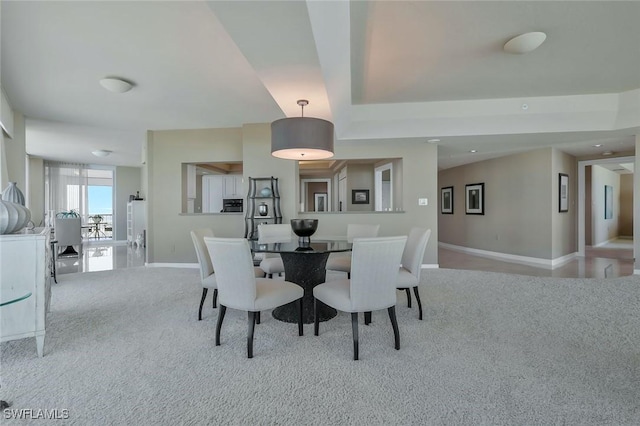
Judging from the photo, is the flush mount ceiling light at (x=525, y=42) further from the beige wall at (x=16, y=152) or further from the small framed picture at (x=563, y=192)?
the beige wall at (x=16, y=152)

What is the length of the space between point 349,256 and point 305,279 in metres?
1.12

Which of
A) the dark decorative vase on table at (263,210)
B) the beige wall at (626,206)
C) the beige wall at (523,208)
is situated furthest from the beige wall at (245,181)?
the beige wall at (626,206)

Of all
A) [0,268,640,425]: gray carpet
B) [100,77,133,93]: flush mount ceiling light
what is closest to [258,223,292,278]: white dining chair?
[0,268,640,425]: gray carpet

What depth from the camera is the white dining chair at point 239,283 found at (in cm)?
215

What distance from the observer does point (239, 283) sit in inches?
87.0

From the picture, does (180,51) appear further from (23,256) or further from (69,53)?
(23,256)

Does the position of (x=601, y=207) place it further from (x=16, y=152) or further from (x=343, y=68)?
(x=16, y=152)

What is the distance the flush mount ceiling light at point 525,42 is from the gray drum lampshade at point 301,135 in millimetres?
1887

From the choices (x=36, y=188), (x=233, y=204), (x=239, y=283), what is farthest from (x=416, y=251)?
(x=36, y=188)

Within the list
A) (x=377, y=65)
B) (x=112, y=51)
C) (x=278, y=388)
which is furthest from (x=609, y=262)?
(x=112, y=51)

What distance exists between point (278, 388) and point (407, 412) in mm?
707

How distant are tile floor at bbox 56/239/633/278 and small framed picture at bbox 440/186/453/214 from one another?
1468 mm

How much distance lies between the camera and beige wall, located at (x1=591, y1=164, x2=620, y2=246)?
29.1ft

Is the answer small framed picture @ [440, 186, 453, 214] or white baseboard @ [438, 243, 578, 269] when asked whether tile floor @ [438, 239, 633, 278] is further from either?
small framed picture @ [440, 186, 453, 214]
